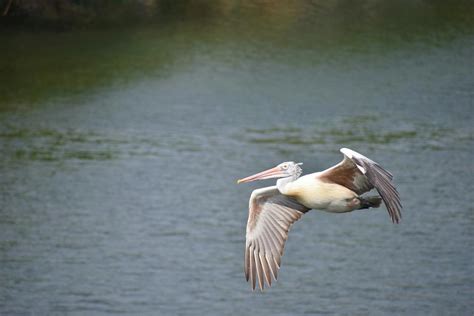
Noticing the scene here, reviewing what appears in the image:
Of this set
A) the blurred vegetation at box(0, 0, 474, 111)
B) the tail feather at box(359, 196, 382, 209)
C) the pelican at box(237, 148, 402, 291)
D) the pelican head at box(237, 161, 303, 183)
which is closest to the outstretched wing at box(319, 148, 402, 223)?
the pelican at box(237, 148, 402, 291)

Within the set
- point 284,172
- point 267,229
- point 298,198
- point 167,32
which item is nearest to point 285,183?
point 284,172

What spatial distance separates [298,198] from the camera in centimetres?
1411

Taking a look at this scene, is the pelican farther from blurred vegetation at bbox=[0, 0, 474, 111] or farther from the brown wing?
blurred vegetation at bbox=[0, 0, 474, 111]

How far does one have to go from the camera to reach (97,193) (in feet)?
121

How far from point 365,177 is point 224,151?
23.5 metres

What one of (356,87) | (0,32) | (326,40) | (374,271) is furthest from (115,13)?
(374,271)

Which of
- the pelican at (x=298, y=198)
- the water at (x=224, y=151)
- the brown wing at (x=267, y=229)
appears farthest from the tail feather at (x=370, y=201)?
the water at (x=224, y=151)

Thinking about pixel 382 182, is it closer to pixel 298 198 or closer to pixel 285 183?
pixel 298 198

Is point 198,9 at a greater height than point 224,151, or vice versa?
point 198,9

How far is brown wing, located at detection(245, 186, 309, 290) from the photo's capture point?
14.7 metres

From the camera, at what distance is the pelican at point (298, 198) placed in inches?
515

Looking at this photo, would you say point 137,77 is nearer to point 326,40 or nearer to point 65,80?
point 65,80

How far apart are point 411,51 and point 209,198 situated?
12250 millimetres

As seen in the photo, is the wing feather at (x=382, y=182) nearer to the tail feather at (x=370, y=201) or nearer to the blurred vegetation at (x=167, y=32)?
the tail feather at (x=370, y=201)
